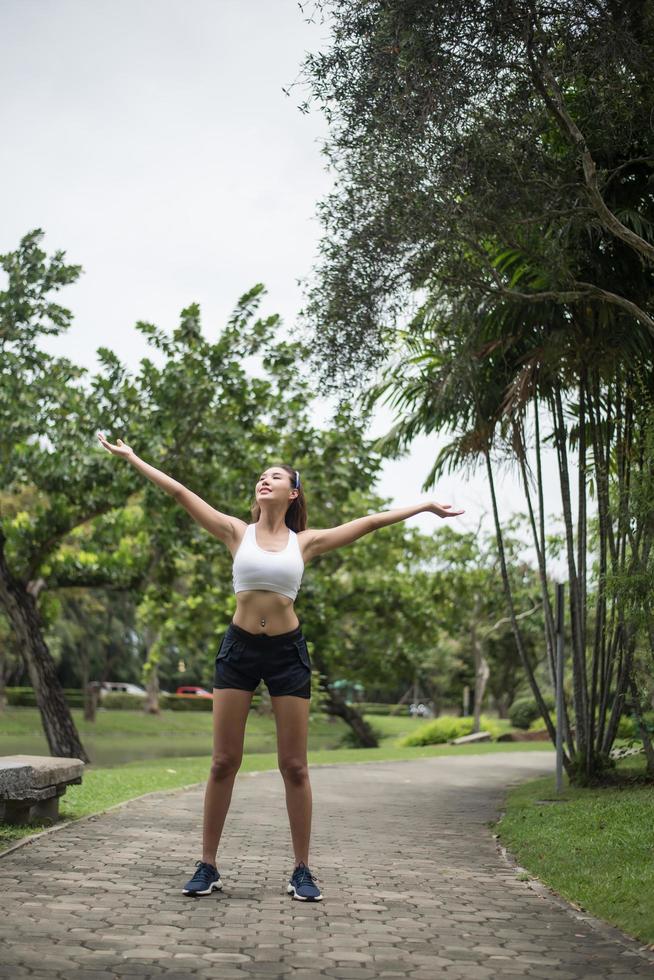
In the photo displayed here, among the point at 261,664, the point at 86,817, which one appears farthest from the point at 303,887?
the point at 86,817

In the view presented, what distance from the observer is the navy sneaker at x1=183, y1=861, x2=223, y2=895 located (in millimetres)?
5305

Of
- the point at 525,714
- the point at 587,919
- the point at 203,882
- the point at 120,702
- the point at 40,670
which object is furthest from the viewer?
the point at 120,702

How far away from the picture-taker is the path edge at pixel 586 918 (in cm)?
454

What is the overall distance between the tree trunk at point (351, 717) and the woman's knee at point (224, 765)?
72.1ft

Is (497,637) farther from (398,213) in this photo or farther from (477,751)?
(398,213)

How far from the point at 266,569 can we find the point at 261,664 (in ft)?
1.60

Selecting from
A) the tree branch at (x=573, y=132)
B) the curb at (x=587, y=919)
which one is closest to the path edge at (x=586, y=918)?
the curb at (x=587, y=919)

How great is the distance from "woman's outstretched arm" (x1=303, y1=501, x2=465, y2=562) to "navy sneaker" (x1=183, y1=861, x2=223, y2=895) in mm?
1693

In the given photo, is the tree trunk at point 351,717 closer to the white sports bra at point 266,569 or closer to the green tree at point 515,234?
the green tree at point 515,234

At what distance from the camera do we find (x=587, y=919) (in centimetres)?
524

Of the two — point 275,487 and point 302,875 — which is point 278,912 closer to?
point 302,875

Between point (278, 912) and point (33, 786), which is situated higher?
point (33, 786)

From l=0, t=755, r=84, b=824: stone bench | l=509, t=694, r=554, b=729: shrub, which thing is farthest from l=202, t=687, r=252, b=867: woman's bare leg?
l=509, t=694, r=554, b=729: shrub

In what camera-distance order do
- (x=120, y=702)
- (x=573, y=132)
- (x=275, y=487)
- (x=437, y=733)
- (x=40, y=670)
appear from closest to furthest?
(x=275, y=487) < (x=573, y=132) < (x=40, y=670) < (x=437, y=733) < (x=120, y=702)
